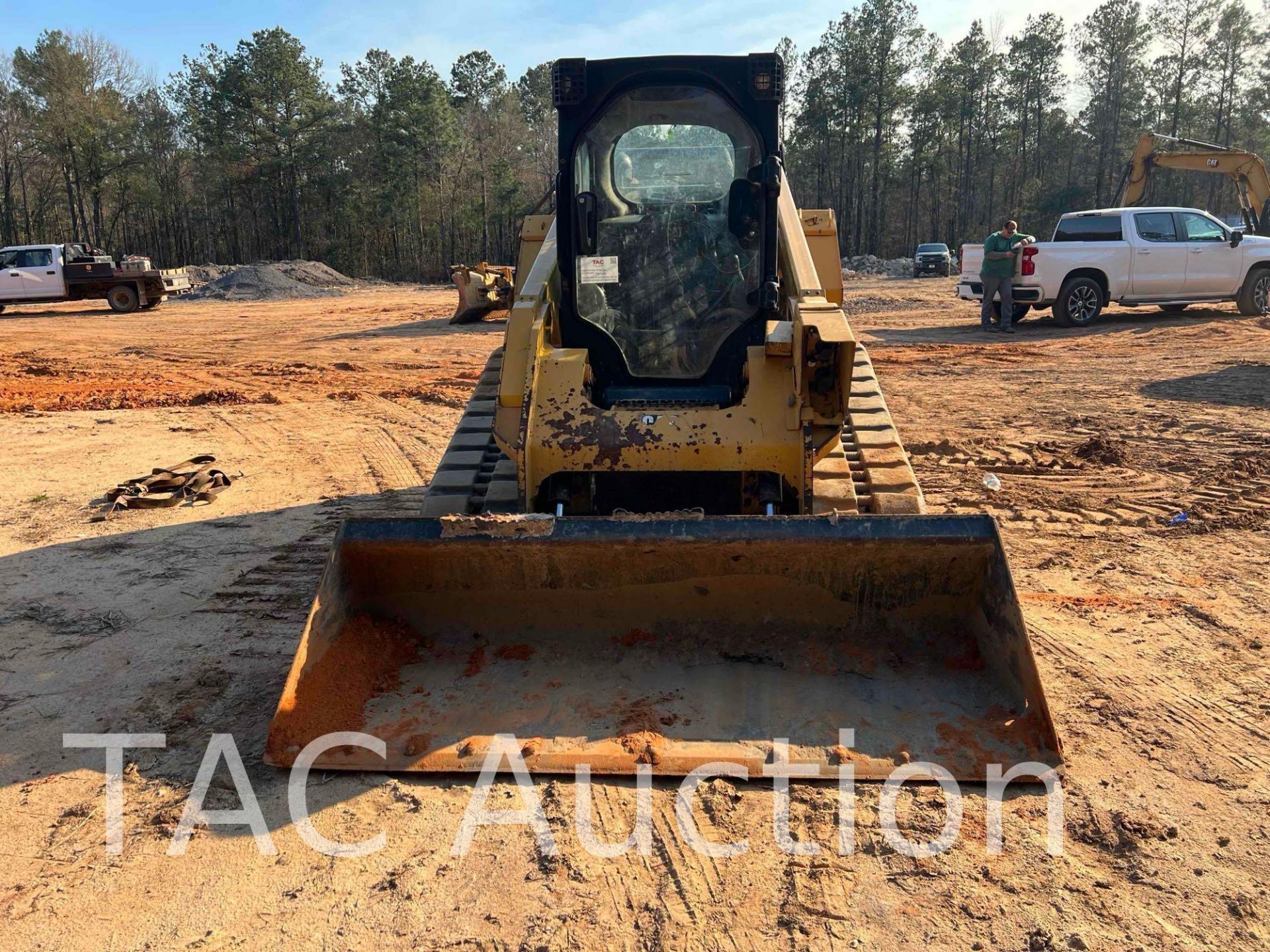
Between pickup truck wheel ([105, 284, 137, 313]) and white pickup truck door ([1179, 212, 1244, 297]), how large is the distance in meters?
24.2

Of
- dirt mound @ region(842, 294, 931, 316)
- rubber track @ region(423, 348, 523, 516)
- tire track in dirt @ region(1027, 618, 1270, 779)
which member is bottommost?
tire track in dirt @ region(1027, 618, 1270, 779)

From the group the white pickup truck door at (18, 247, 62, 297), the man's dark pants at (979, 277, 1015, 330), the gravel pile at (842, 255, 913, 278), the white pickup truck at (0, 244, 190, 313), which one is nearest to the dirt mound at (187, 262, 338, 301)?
the white pickup truck at (0, 244, 190, 313)

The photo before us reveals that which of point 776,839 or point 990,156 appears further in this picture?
point 990,156

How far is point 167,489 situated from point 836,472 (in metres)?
4.89

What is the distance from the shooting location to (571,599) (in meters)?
3.83

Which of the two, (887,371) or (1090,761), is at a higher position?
(887,371)

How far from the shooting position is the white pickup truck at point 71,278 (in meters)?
24.0

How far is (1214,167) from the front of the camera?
60.8 ft

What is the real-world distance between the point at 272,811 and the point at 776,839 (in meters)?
1.59

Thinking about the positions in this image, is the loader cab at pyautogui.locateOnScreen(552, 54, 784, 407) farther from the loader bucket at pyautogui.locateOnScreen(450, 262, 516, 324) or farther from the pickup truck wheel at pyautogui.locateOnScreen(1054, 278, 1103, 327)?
the loader bucket at pyautogui.locateOnScreen(450, 262, 516, 324)

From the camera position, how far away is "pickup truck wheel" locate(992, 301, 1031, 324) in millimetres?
15742


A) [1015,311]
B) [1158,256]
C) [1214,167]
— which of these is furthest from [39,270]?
[1214,167]

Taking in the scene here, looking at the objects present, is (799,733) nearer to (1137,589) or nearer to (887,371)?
(1137,589)

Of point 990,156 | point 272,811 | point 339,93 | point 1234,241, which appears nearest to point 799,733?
point 272,811
